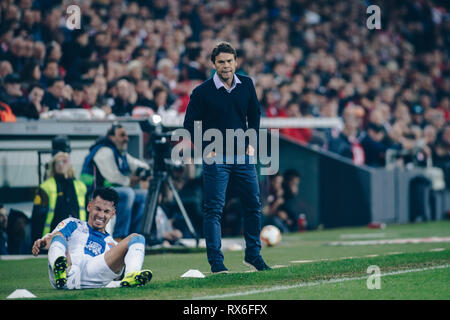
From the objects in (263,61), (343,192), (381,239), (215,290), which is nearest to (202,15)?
(263,61)

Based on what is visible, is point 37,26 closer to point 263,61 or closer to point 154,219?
point 154,219

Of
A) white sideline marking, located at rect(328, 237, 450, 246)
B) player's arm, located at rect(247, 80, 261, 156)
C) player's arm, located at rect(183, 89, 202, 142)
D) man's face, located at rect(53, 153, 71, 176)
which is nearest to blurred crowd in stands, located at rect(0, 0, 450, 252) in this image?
man's face, located at rect(53, 153, 71, 176)

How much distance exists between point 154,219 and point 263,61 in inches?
342

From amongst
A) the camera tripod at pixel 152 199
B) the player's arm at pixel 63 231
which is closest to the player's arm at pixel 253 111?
the player's arm at pixel 63 231

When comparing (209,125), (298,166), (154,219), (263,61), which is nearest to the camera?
(209,125)

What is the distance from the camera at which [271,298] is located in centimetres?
662

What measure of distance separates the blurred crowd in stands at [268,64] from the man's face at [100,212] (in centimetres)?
448

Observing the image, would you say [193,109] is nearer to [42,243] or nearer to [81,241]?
[81,241]

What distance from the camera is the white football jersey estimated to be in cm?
736

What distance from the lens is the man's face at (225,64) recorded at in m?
8.21

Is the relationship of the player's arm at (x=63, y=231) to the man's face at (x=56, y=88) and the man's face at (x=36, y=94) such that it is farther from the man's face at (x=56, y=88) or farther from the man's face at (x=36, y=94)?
the man's face at (x=56, y=88)

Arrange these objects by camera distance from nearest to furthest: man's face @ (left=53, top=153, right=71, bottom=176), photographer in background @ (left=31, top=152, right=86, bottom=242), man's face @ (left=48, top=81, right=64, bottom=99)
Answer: photographer in background @ (left=31, top=152, right=86, bottom=242), man's face @ (left=53, top=153, right=71, bottom=176), man's face @ (left=48, top=81, right=64, bottom=99)

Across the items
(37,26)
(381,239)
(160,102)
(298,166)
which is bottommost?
(381,239)

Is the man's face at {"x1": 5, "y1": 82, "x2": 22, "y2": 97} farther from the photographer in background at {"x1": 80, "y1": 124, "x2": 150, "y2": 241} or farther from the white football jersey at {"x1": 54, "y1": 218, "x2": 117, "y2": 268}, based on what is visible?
the white football jersey at {"x1": 54, "y1": 218, "x2": 117, "y2": 268}
